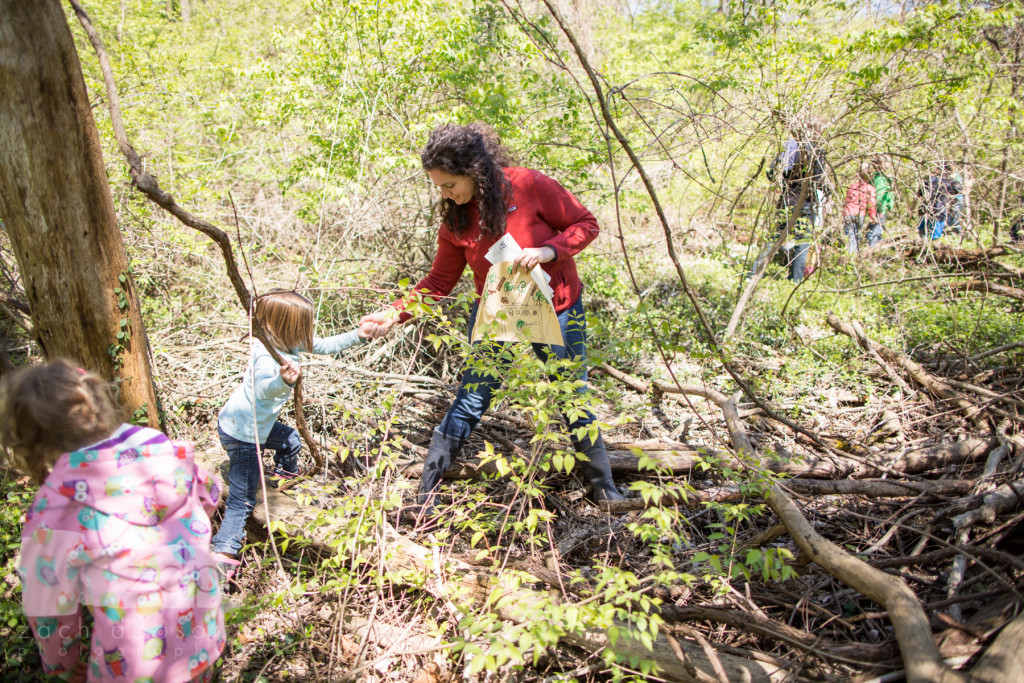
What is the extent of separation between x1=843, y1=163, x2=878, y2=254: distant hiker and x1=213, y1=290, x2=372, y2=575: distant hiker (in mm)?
4061

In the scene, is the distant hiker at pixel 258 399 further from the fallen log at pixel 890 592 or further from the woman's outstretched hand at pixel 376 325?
the fallen log at pixel 890 592

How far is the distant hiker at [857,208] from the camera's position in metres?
4.77

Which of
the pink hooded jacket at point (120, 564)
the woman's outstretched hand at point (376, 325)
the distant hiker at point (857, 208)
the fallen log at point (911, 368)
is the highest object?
the distant hiker at point (857, 208)

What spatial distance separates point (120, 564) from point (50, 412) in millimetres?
449

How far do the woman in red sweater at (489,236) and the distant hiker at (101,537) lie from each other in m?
1.01

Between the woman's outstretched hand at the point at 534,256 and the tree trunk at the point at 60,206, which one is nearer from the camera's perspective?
the tree trunk at the point at 60,206

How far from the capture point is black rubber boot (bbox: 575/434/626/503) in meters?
2.82

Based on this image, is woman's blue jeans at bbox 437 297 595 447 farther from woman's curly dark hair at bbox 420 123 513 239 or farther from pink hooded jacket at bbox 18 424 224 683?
pink hooded jacket at bbox 18 424 224 683

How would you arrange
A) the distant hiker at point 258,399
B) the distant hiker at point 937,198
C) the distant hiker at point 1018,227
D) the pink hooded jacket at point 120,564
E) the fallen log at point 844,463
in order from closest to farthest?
the pink hooded jacket at point 120,564 → the distant hiker at point 258,399 → the fallen log at point 844,463 → the distant hiker at point 937,198 → the distant hiker at point 1018,227

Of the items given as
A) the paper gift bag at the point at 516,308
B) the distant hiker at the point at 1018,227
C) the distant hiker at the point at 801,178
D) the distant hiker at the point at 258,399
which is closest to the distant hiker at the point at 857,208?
the distant hiker at the point at 801,178

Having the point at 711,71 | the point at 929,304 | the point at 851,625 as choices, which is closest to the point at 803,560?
the point at 851,625

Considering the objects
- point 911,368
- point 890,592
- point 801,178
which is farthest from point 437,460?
point 801,178

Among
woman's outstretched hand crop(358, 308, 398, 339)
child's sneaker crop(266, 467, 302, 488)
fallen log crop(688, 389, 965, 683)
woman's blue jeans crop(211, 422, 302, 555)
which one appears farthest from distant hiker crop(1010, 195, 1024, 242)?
woman's blue jeans crop(211, 422, 302, 555)

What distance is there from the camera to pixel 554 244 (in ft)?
8.29
